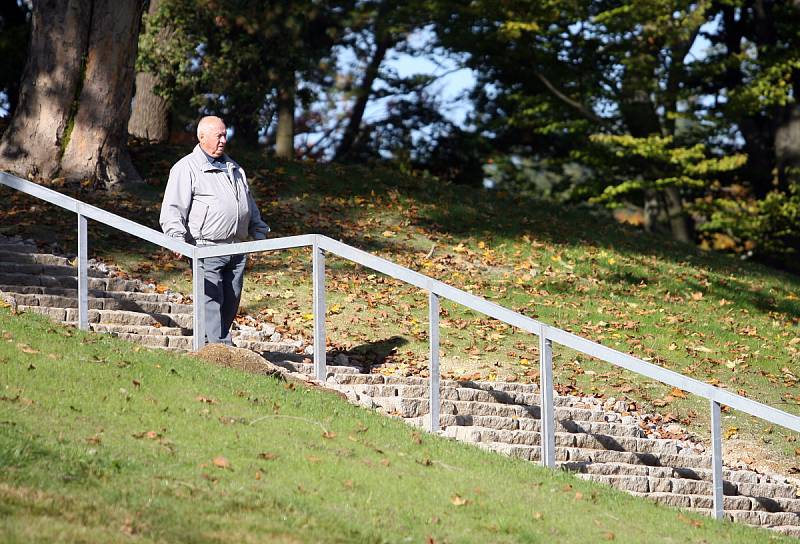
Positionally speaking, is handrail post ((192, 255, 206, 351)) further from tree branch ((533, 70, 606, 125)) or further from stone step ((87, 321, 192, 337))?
tree branch ((533, 70, 606, 125))

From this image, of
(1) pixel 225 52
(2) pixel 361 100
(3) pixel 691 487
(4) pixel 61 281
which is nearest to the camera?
(3) pixel 691 487

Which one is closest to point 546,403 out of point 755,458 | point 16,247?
point 755,458

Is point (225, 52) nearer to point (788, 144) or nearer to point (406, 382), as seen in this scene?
point (406, 382)

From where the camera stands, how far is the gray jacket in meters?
9.64

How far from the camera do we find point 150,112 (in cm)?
2289

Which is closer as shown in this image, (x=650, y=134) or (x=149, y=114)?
(x=149, y=114)

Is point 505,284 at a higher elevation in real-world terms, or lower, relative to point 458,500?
higher

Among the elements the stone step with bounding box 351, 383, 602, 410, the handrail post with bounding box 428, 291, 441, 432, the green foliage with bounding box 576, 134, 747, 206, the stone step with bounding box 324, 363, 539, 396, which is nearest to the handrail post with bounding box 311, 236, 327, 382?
the stone step with bounding box 351, 383, 602, 410

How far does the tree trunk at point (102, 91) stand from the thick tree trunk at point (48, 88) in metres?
0.16

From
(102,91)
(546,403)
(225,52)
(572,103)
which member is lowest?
(546,403)

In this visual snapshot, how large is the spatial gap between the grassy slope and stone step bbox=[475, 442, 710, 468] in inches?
69.0

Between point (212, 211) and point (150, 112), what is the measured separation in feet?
45.4

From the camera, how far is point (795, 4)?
1101 inches

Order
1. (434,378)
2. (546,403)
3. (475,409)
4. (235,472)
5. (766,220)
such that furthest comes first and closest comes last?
(766,220) < (475,409) < (434,378) < (546,403) < (235,472)
